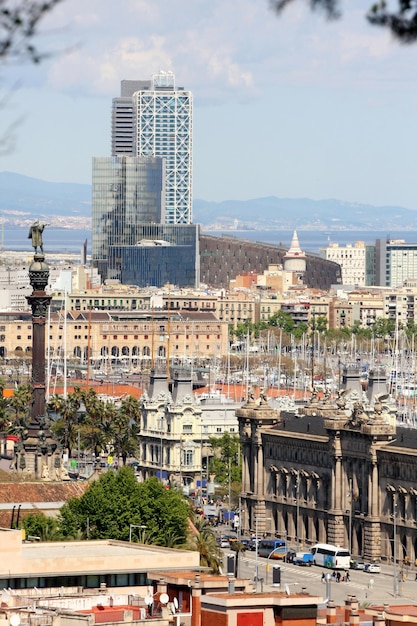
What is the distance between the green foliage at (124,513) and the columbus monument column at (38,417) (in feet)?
33.5

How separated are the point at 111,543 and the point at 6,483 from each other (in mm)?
22788

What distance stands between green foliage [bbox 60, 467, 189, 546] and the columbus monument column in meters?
10.2

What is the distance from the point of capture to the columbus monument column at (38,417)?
103 meters

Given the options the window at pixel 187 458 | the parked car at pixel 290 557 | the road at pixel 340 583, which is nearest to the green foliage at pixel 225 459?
the window at pixel 187 458

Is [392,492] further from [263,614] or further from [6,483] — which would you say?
[263,614]

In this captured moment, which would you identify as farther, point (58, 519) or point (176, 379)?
point (176, 379)

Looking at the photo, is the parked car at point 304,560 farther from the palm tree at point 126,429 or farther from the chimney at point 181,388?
the palm tree at point 126,429

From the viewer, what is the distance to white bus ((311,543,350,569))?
335ft

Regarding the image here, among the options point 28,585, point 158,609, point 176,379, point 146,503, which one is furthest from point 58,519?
point 176,379

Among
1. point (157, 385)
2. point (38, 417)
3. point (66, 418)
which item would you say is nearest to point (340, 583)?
point (38, 417)

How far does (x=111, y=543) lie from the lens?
218 feet

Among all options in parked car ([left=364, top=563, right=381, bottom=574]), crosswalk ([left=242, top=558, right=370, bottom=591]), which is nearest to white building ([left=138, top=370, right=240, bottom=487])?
crosswalk ([left=242, top=558, right=370, bottom=591])

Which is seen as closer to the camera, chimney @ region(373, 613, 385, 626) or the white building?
chimney @ region(373, 613, 385, 626)

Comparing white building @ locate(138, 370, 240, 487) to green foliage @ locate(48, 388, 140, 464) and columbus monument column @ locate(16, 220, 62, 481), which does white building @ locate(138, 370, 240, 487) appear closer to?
green foliage @ locate(48, 388, 140, 464)
